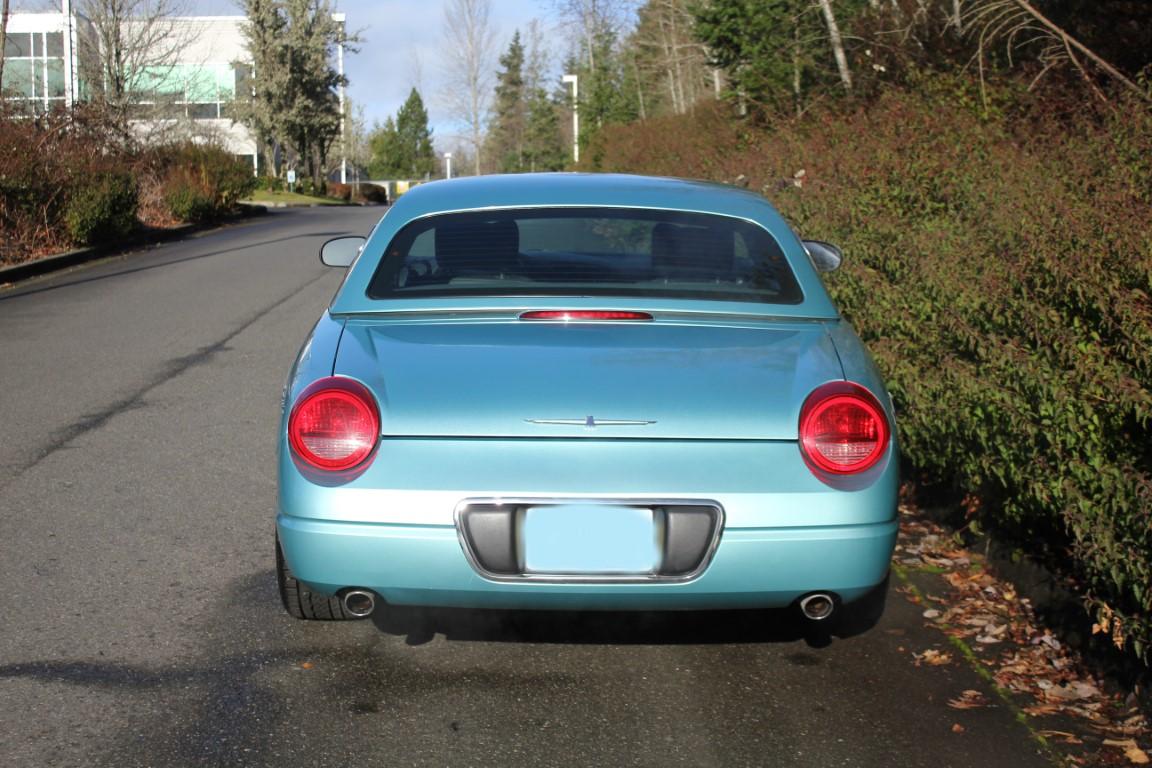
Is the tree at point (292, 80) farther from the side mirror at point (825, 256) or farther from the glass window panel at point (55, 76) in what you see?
the side mirror at point (825, 256)

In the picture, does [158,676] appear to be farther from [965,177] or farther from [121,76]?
[121,76]

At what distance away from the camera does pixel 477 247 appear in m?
4.72

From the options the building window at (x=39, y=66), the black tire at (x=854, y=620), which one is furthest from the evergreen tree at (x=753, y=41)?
the black tire at (x=854, y=620)

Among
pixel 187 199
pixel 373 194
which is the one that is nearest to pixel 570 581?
pixel 187 199

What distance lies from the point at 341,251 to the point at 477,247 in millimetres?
1046

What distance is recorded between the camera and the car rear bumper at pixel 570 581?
355cm

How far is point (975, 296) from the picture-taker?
5.27m

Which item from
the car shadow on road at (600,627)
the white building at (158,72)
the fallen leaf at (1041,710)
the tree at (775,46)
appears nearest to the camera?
the fallen leaf at (1041,710)

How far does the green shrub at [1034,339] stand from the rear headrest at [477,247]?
5.80ft

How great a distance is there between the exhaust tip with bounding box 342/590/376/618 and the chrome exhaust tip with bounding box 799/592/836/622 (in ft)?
4.11

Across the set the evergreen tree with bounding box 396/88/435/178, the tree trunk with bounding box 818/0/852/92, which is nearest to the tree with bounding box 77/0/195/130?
the tree trunk with bounding box 818/0/852/92

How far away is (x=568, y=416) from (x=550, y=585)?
47 cm

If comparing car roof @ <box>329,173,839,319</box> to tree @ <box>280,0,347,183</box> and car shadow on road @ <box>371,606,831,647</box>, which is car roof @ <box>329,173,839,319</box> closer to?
car shadow on road @ <box>371,606,831,647</box>

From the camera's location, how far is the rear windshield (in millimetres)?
4438
